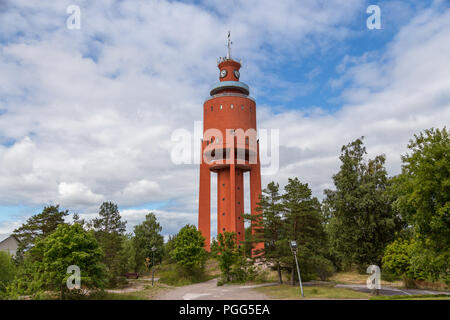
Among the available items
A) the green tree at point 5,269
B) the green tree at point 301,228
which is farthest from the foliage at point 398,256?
the green tree at point 5,269

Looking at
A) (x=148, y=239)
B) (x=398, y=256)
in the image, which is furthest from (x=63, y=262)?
(x=148, y=239)

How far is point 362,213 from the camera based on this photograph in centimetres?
2298

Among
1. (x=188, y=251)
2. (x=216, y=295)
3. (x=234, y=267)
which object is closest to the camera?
(x=216, y=295)

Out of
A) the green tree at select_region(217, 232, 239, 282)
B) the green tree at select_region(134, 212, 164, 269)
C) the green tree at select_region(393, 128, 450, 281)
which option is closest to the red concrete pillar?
the green tree at select_region(134, 212, 164, 269)

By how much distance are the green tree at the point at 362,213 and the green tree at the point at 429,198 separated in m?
5.63

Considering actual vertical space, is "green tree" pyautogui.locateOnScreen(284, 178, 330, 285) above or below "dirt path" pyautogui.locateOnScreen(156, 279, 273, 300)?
above

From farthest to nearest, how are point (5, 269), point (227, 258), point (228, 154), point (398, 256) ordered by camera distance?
point (228, 154) → point (227, 258) → point (5, 269) → point (398, 256)

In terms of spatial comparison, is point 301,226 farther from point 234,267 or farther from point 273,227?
point 234,267

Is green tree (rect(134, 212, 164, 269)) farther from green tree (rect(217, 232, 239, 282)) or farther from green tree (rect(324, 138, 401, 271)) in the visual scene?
green tree (rect(324, 138, 401, 271))

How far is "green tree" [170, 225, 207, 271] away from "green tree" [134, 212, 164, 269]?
1157 centimetres

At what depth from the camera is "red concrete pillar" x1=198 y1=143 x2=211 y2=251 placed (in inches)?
1758

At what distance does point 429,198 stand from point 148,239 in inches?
1454
